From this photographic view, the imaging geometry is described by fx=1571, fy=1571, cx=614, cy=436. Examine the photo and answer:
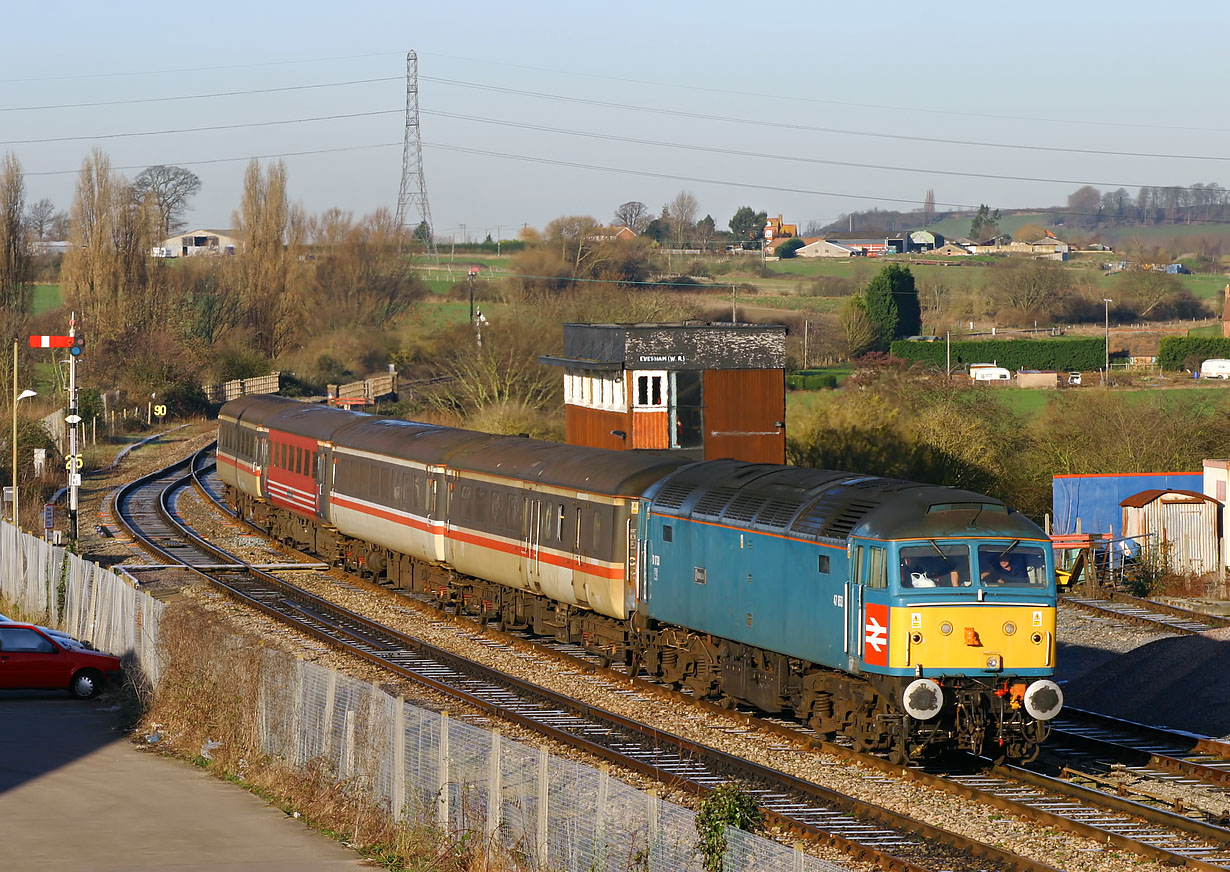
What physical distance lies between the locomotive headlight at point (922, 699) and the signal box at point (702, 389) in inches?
954

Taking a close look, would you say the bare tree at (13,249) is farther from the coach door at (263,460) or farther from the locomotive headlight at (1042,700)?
the locomotive headlight at (1042,700)

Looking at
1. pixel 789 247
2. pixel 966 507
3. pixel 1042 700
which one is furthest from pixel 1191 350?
pixel 1042 700

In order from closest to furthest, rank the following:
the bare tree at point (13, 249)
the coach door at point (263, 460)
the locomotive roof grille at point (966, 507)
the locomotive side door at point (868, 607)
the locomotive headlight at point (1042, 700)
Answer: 1. the locomotive headlight at point (1042, 700)
2. the locomotive side door at point (868, 607)
3. the locomotive roof grille at point (966, 507)
4. the coach door at point (263, 460)
5. the bare tree at point (13, 249)

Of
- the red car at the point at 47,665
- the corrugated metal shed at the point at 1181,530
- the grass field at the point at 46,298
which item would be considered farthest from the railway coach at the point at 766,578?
the grass field at the point at 46,298

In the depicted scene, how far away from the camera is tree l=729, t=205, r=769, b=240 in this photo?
618ft

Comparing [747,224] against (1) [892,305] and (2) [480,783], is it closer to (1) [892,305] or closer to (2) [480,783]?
(1) [892,305]

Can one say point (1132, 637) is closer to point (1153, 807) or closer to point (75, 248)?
point (1153, 807)

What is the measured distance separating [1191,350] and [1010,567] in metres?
84.3

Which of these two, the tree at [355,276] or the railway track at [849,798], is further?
the tree at [355,276]

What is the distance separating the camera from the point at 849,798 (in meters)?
14.8

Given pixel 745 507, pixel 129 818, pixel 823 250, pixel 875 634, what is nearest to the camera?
pixel 129 818

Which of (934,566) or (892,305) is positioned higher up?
(892,305)

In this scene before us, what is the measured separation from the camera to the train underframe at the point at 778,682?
15.9 m

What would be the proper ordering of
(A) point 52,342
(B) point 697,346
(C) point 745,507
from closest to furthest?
(C) point 745,507 → (A) point 52,342 → (B) point 697,346
